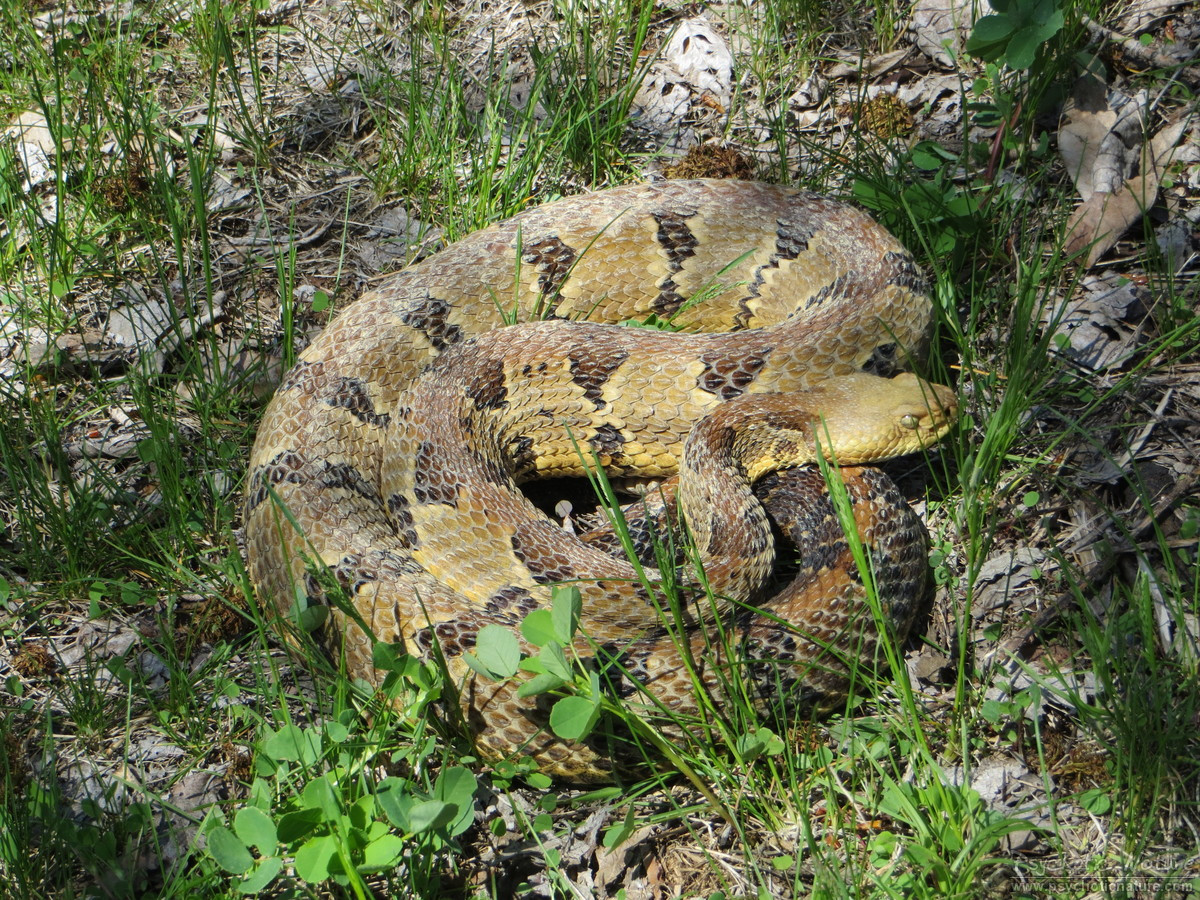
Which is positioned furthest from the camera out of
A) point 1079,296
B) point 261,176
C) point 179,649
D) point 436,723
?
point 261,176

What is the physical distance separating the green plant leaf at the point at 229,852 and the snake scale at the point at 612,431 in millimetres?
863

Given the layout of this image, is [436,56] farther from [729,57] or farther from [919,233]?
[919,233]

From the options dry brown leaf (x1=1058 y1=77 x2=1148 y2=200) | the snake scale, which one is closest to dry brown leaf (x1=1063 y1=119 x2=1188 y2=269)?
dry brown leaf (x1=1058 y1=77 x2=1148 y2=200)

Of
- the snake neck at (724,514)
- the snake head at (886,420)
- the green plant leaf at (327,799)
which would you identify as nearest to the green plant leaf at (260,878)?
the green plant leaf at (327,799)

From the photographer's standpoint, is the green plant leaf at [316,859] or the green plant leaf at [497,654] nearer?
the green plant leaf at [316,859]

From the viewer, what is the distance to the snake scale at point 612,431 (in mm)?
3566

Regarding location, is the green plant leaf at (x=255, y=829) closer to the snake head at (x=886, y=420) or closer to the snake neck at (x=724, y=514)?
the snake neck at (x=724, y=514)

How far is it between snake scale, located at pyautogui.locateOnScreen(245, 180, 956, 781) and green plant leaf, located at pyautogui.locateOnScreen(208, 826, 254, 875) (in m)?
0.86

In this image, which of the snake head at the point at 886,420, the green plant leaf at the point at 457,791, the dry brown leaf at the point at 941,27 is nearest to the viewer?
the green plant leaf at the point at 457,791

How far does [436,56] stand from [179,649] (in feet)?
13.5

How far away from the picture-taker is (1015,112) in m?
4.98

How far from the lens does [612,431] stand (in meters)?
4.58

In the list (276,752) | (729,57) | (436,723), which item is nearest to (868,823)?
(436,723)

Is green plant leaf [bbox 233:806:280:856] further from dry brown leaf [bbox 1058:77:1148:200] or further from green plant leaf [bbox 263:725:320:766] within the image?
dry brown leaf [bbox 1058:77:1148:200]
